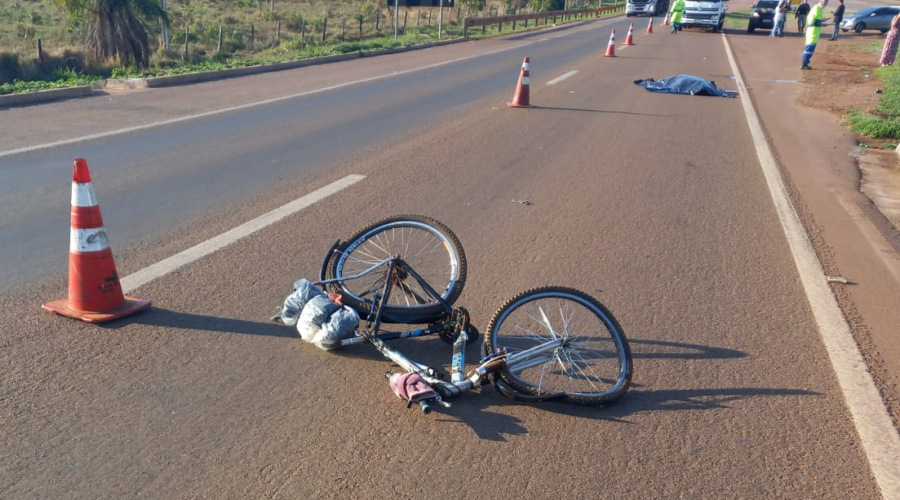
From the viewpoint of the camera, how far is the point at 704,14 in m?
38.2

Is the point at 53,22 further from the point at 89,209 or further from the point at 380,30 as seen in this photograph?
the point at 89,209

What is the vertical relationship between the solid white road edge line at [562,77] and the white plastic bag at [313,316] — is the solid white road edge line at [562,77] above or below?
below

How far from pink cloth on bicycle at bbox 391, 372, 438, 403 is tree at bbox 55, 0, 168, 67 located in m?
18.8

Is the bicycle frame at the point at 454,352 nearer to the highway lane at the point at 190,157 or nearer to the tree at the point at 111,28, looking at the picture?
the highway lane at the point at 190,157

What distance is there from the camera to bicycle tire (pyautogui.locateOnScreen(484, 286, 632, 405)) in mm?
3875

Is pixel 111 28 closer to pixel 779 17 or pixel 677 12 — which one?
pixel 677 12

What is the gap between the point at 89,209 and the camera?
4586mm

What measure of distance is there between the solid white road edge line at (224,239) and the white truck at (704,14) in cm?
3473

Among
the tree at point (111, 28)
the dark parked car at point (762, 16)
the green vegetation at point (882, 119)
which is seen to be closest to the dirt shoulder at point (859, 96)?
the green vegetation at point (882, 119)

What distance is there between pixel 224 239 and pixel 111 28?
16.7m

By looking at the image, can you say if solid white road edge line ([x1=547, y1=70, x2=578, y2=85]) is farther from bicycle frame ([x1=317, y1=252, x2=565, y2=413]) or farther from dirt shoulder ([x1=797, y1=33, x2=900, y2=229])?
bicycle frame ([x1=317, y1=252, x2=565, y2=413])

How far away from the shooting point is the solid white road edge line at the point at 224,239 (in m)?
5.23

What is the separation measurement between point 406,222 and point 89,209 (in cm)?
190

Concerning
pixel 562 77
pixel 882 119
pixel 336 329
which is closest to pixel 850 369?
pixel 336 329
